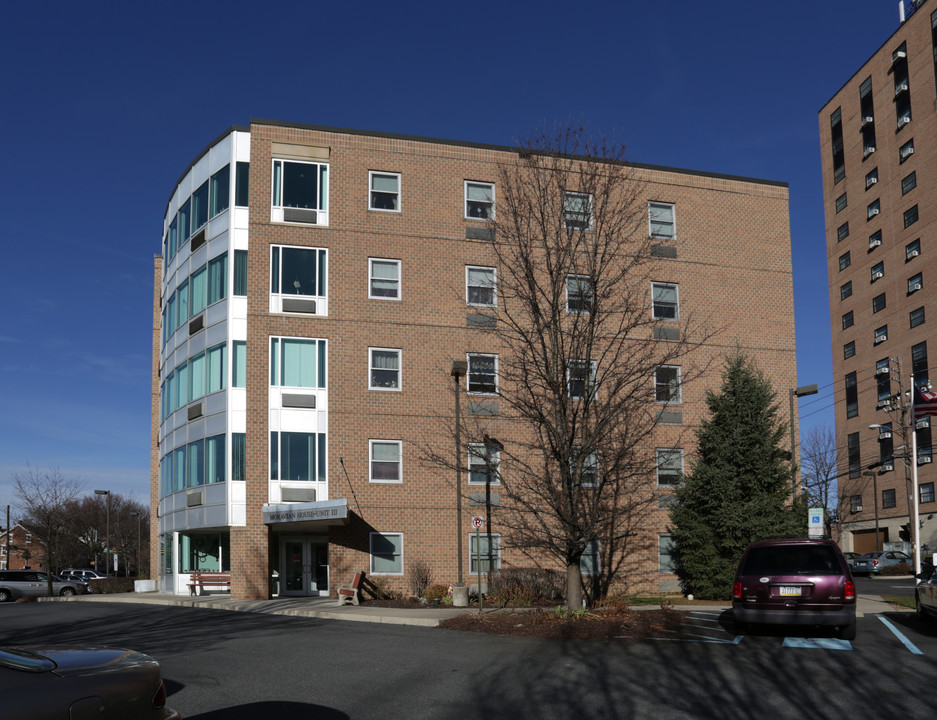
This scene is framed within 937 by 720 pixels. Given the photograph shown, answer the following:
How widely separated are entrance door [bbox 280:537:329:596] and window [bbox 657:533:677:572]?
11130 mm

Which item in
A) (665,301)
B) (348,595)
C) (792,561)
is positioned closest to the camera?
(792,561)

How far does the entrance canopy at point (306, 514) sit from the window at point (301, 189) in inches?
371

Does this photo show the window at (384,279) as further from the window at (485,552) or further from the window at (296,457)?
the window at (485,552)

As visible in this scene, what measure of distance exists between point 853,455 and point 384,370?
48.5 meters

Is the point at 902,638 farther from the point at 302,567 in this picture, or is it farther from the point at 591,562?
the point at 302,567

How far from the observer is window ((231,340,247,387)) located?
2973 centimetres

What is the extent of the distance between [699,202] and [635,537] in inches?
494

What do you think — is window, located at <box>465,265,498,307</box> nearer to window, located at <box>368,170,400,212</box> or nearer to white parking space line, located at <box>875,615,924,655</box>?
window, located at <box>368,170,400,212</box>

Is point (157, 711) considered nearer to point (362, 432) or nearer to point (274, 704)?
point (274, 704)

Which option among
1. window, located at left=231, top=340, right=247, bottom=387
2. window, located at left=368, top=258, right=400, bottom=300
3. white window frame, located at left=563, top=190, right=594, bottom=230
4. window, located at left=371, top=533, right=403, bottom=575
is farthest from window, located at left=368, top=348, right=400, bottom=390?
white window frame, located at left=563, top=190, right=594, bottom=230

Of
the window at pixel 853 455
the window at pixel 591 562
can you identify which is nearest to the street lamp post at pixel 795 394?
the window at pixel 591 562

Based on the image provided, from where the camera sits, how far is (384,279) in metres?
30.9

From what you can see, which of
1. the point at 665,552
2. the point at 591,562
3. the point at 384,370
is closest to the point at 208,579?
Answer: the point at 384,370

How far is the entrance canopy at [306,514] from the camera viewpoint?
2664cm
